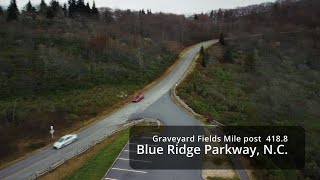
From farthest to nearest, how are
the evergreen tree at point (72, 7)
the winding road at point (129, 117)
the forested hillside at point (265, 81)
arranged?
the evergreen tree at point (72, 7)
the forested hillside at point (265, 81)
the winding road at point (129, 117)

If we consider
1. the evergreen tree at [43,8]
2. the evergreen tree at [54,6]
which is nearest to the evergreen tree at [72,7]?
the evergreen tree at [54,6]

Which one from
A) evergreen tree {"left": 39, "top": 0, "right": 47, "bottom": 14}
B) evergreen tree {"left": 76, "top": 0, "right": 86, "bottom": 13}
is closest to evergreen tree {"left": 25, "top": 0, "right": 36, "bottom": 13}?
evergreen tree {"left": 39, "top": 0, "right": 47, "bottom": 14}

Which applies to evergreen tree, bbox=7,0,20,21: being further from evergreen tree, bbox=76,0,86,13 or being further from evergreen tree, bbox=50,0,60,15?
evergreen tree, bbox=76,0,86,13

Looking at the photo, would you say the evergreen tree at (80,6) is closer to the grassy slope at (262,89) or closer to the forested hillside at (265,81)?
the forested hillside at (265,81)

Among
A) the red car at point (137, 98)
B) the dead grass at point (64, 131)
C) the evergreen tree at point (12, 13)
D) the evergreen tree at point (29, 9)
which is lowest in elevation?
the dead grass at point (64, 131)

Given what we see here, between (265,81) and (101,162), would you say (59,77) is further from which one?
(265,81)

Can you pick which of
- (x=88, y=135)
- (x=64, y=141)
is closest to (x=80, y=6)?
(x=88, y=135)

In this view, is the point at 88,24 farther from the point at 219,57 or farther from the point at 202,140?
the point at 202,140
